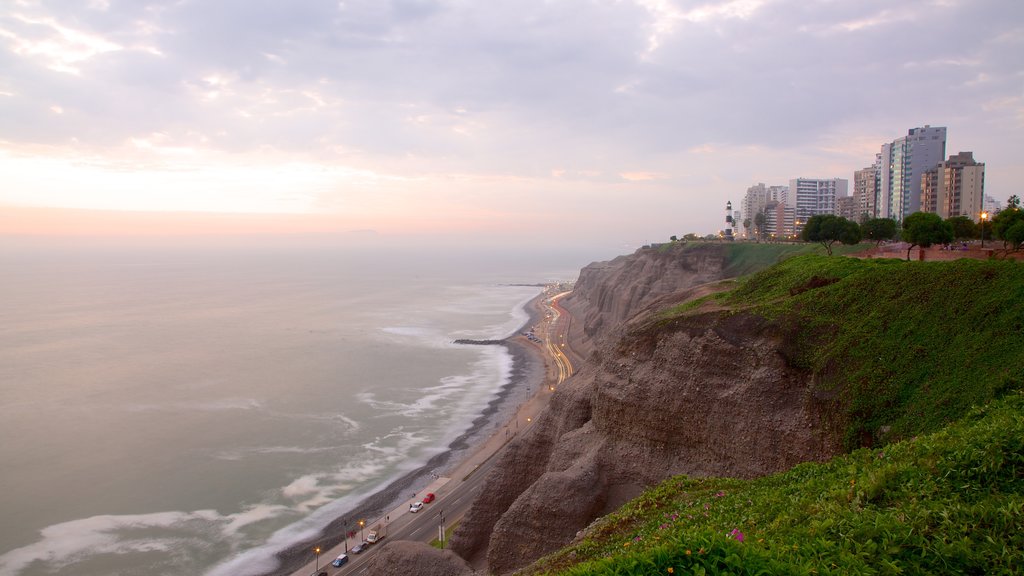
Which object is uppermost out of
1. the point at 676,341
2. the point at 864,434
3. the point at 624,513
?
the point at 676,341

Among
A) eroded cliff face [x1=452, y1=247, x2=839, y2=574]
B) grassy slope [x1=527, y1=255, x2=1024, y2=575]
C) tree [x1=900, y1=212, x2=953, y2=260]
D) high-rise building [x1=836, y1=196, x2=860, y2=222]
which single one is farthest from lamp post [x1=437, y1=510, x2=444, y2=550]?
high-rise building [x1=836, y1=196, x2=860, y2=222]

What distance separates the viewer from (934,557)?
8.39 meters

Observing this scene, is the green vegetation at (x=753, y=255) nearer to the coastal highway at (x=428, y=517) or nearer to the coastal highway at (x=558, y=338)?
the coastal highway at (x=558, y=338)

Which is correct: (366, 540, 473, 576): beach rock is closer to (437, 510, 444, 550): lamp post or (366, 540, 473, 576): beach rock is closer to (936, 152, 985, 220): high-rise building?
(437, 510, 444, 550): lamp post

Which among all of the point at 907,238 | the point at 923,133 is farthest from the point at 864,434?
the point at 923,133

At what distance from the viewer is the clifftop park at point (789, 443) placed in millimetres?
8852

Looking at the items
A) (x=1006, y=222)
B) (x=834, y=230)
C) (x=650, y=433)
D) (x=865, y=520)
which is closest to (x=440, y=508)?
(x=650, y=433)

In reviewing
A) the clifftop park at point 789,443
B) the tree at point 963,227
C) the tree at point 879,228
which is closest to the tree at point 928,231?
the clifftop park at point 789,443

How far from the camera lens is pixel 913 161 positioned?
142 meters

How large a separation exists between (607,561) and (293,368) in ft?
246

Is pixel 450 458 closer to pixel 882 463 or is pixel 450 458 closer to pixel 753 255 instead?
pixel 882 463

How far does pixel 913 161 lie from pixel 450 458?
14323 cm

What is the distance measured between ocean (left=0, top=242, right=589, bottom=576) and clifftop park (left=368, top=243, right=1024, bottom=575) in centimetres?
1733

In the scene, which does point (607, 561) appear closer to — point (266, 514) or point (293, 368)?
point (266, 514)
